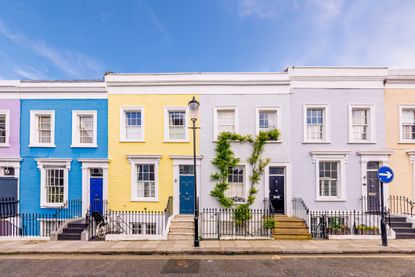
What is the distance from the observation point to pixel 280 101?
1384 centimetres

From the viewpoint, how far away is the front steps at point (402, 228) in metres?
11.1

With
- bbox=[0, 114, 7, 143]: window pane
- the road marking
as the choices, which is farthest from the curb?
bbox=[0, 114, 7, 143]: window pane

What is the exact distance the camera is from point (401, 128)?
13625 millimetres

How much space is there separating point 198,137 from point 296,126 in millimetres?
5517

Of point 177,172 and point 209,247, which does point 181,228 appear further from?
point 177,172

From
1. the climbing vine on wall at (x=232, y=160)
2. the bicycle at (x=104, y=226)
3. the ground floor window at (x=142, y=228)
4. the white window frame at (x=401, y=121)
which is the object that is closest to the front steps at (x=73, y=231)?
the bicycle at (x=104, y=226)

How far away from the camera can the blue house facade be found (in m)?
13.8

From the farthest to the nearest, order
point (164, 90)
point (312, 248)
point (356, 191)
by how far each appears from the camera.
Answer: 1. point (164, 90)
2. point (356, 191)
3. point (312, 248)

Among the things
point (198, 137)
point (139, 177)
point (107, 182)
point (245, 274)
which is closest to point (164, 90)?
point (198, 137)

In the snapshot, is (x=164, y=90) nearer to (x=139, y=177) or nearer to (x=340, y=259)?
(x=139, y=177)

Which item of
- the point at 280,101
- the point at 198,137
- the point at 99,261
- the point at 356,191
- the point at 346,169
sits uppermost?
the point at 280,101

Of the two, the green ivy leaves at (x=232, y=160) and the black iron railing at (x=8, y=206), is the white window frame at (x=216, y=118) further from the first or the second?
the black iron railing at (x=8, y=206)

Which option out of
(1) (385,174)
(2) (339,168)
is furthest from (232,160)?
(1) (385,174)

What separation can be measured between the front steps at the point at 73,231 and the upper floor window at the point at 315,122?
12.4 m
